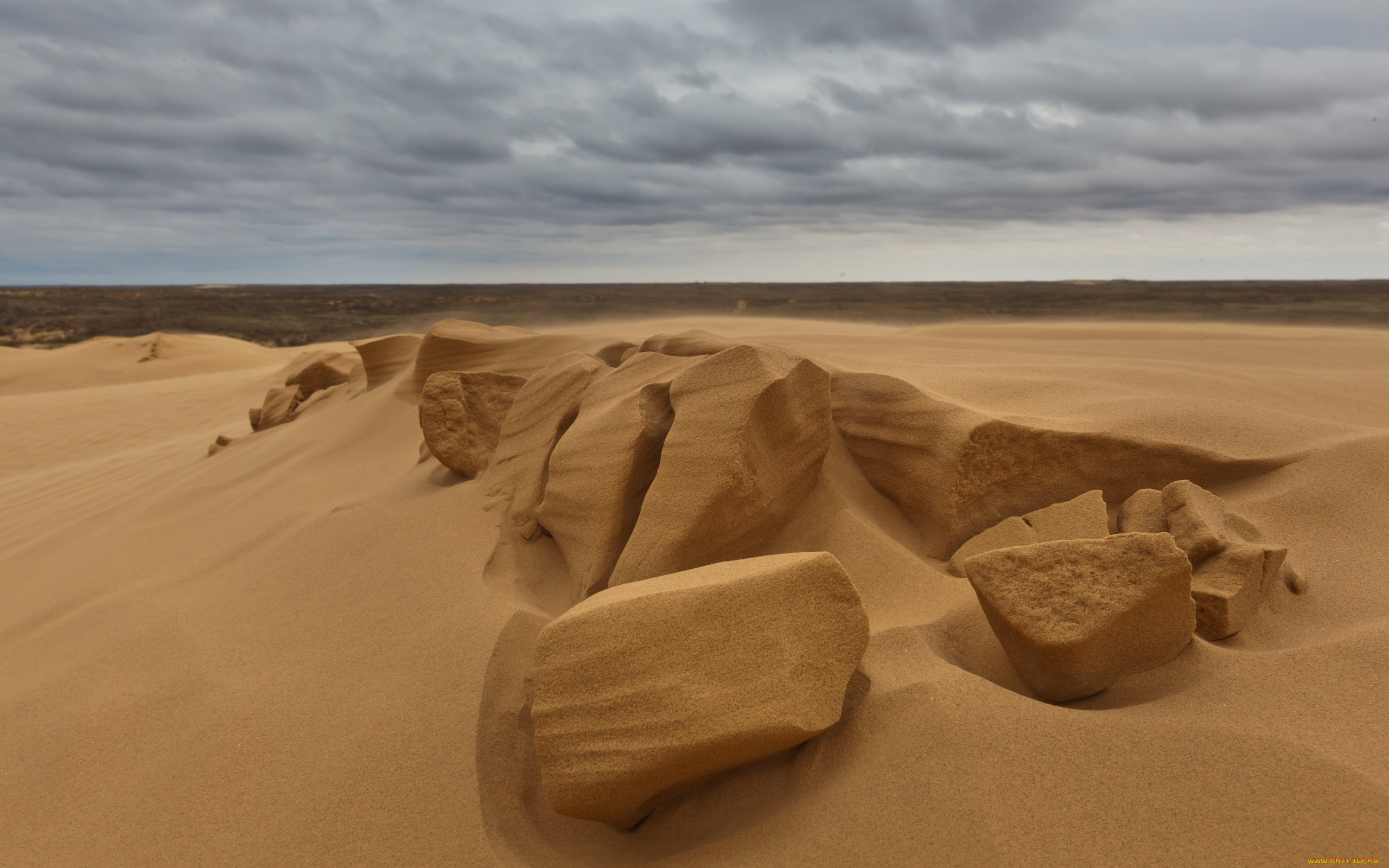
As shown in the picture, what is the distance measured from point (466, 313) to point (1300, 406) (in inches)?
1118

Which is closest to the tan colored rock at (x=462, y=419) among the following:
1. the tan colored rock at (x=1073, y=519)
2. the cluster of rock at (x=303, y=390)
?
the tan colored rock at (x=1073, y=519)

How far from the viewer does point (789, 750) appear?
1571 millimetres

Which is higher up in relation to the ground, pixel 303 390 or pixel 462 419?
pixel 462 419

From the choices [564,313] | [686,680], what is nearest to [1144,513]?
[686,680]

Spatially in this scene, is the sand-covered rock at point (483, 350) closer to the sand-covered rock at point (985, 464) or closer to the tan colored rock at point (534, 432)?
the tan colored rock at point (534, 432)

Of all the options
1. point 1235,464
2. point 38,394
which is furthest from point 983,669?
point 38,394

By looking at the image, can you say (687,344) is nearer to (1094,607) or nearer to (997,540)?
(997,540)

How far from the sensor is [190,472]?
498 centimetres

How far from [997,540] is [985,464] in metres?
0.23

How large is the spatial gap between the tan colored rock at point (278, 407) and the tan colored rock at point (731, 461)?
17.3 ft

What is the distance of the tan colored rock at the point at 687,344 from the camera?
3023 mm

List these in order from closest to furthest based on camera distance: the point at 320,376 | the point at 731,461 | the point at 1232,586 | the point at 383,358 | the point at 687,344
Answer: the point at 1232,586, the point at 731,461, the point at 687,344, the point at 383,358, the point at 320,376

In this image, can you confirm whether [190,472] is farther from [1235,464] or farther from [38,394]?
[38,394]

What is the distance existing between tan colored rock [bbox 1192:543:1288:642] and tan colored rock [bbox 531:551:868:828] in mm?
783
